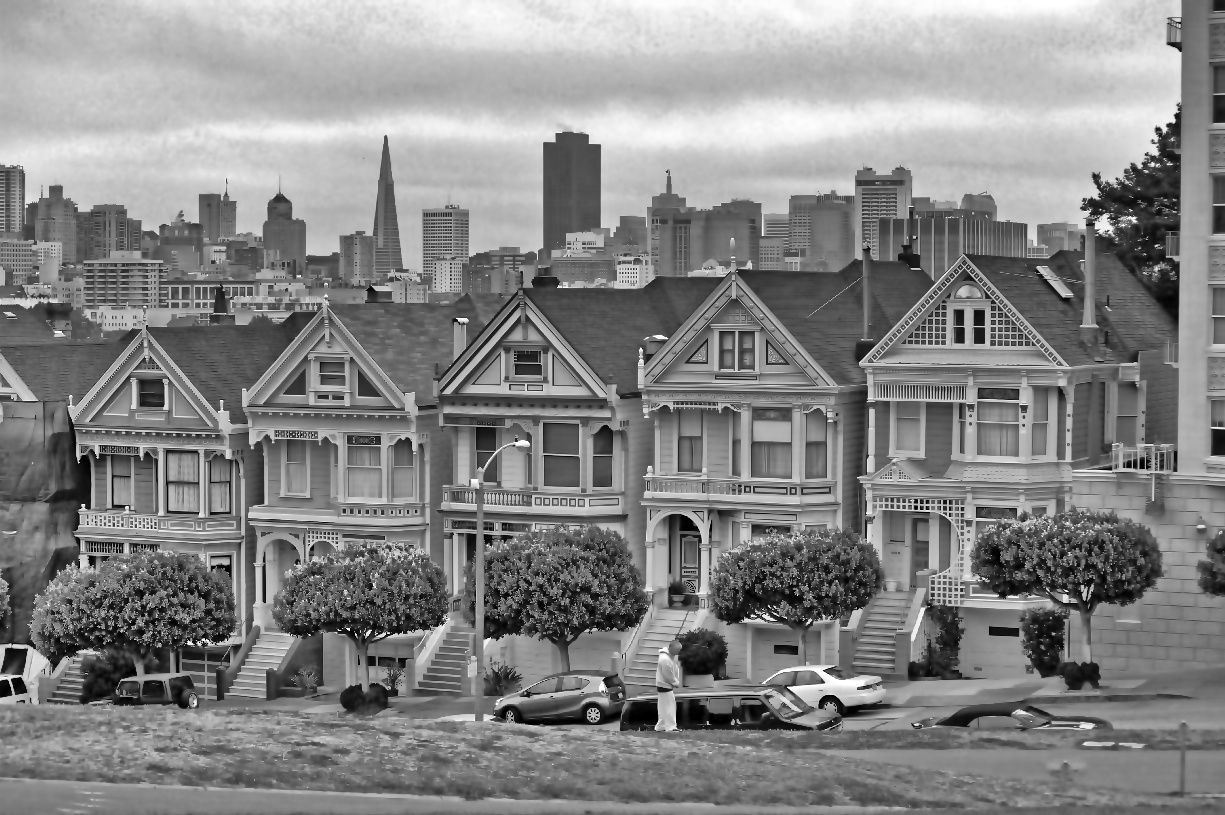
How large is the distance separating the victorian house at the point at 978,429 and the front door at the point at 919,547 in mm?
35

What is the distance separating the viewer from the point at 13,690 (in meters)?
59.5

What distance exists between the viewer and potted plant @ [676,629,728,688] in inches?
2201

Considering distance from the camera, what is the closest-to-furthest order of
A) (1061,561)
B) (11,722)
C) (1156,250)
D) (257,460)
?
(11,722) → (1061,561) → (257,460) → (1156,250)

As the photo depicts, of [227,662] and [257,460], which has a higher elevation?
[257,460]

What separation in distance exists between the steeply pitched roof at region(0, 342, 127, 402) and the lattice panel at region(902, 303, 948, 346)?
2413 cm

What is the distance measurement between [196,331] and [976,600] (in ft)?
78.7

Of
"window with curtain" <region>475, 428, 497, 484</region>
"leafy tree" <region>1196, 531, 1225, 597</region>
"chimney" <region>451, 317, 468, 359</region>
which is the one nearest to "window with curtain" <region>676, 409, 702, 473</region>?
"window with curtain" <region>475, 428, 497, 484</region>

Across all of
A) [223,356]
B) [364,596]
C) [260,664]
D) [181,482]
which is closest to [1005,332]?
[364,596]

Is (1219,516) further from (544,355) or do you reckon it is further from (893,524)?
(544,355)

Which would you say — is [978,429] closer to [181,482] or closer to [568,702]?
[568,702]

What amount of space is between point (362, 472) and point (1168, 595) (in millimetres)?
21462

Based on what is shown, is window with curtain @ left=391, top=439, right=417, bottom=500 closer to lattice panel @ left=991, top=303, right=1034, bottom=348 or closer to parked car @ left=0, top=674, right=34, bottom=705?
parked car @ left=0, top=674, right=34, bottom=705

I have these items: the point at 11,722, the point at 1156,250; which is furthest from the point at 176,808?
the point at 1156,250

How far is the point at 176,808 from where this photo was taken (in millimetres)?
32031
